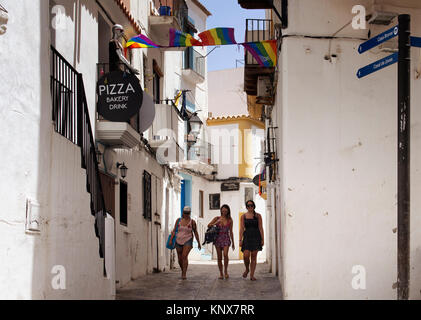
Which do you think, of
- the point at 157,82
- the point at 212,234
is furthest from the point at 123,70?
the point at 157,82

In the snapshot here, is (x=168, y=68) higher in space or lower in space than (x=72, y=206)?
higher

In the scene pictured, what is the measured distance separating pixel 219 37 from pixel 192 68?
1782 centimetres

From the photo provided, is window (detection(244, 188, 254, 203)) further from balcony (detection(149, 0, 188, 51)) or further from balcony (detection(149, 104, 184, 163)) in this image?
balcony (detection(149, 104, 184, 163))

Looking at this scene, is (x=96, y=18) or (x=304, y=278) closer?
(x=304, y=278)

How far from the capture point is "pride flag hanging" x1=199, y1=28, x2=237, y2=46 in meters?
11.8

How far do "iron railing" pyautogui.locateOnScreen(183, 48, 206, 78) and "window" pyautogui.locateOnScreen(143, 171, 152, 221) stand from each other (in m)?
11.8

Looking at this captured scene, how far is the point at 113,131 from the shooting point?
1295cm

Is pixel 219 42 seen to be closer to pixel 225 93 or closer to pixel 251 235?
pixel 251 235

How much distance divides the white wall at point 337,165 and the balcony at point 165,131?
25.0ft
